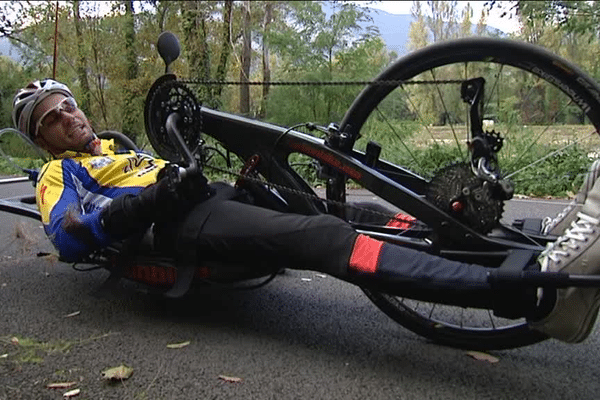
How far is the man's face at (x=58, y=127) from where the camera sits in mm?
2924

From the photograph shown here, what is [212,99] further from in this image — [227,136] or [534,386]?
[534,386]

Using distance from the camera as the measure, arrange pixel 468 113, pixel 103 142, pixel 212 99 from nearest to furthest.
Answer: pixel 468 113 → pixel 103 142 → pixel 212 99

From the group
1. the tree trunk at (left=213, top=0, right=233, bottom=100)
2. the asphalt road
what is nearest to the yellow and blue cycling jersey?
the asphalt road

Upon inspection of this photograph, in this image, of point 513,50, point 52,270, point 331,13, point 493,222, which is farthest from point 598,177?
point 331,13

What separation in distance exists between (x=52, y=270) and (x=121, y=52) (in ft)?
52.4

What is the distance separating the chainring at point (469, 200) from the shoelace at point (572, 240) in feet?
1.17

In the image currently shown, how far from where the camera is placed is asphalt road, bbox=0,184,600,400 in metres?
2.13

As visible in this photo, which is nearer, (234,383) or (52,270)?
(234,383)

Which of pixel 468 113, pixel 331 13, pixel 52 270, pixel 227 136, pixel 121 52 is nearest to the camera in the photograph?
pixel 468 113

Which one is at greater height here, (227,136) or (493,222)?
(227,136)

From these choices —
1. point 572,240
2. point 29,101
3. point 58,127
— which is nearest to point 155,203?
point 58,127

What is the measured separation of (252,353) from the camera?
245 centimetres

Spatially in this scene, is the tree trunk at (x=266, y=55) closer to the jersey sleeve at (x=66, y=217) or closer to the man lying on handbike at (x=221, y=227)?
the man lying on handbike at (x=221, y=227)

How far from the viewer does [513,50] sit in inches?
90.1
